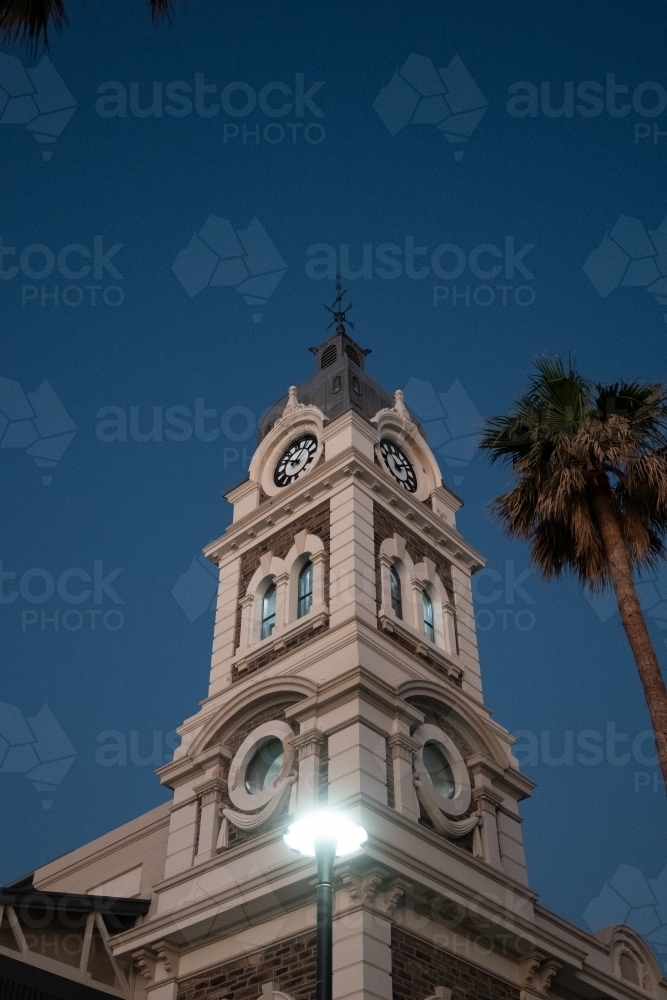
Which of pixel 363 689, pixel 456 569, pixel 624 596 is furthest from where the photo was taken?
pixel 456 569

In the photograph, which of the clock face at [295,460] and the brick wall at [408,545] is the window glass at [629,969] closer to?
the brick wall at [408,545]

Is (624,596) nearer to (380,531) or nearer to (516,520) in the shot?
(516,520)

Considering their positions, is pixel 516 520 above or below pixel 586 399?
below

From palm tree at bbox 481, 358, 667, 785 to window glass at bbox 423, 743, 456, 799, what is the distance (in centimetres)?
578

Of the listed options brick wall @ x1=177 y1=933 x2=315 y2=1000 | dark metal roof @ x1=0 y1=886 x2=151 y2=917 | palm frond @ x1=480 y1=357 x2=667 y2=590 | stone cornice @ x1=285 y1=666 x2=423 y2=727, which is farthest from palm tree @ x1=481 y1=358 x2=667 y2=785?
dark metal roof @ x1=0 y1=886 x2=151 y2=917

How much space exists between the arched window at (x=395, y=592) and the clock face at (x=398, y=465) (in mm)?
3144

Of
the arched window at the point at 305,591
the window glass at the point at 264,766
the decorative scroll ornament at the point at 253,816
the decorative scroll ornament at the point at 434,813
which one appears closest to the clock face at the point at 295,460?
the arched window at the point at 305,591

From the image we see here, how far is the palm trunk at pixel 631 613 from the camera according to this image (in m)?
15.2

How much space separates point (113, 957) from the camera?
21156 millimetres

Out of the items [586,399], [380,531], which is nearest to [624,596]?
[586,399]

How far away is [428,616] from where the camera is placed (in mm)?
26219

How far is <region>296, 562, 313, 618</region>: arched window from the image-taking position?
2492 centimetres

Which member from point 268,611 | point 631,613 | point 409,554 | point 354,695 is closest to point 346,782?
point 354,695

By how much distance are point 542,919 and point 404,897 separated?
4.95m
